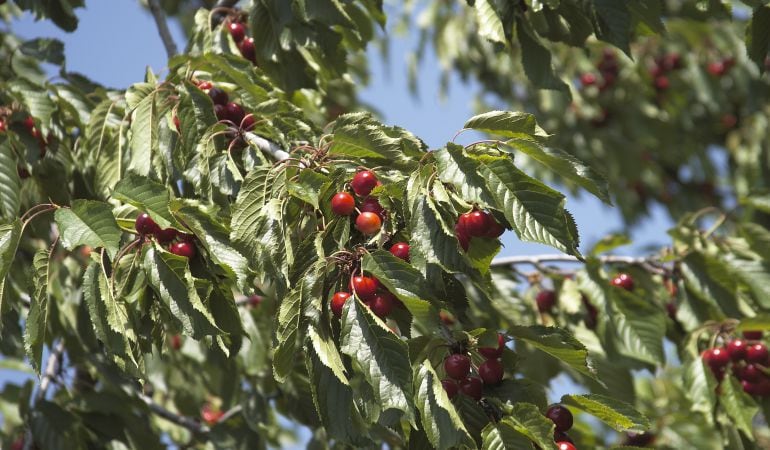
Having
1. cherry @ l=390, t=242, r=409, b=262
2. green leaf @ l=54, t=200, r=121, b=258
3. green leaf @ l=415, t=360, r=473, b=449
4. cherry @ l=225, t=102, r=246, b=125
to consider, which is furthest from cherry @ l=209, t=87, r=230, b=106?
green leaf @ l=415, t=360, r=473, b=449

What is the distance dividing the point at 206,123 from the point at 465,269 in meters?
0.94

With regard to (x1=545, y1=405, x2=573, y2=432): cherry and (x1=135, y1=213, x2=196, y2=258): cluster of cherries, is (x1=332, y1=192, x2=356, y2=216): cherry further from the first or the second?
(x1=545, y1=405, x2=573, y2=432): cherry

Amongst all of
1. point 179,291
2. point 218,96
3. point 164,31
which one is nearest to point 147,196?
point 179,291

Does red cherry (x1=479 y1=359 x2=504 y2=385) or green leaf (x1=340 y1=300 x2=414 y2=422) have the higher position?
green leaf (x1=340 y1=300 x2=414 y2=422)

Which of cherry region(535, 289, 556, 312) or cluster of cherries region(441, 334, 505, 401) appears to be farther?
cherry region(535, 289, 556, 312)

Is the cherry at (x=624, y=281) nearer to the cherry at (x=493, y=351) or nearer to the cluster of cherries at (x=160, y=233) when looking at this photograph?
the cherry at (x=493, y=351)

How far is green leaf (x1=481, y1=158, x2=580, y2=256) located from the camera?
1832 mm

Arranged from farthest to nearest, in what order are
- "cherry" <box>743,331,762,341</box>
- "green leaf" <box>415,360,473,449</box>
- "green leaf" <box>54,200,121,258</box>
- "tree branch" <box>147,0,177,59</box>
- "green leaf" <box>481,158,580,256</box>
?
"tree branch" <box>147,0,177,59</box>
"cherry" <box>743,331,762,341</box>
"green leaf" <box>54,200,121,258</box>
"green leaf" <box>481,158,580,256</box>
"green leaf" <box>415,360,473,449</box>

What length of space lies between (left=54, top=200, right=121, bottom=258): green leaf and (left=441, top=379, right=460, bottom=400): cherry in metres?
0.76

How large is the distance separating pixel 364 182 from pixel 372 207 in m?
0.06

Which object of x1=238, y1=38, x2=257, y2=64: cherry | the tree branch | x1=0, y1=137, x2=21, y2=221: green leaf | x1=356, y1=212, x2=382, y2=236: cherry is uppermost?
the tree branch

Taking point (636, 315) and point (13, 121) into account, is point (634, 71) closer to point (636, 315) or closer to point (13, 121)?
point (636, 315)

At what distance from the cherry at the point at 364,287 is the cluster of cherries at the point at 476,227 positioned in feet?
0.68

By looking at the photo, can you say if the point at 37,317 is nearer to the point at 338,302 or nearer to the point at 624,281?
the point at 338,302
